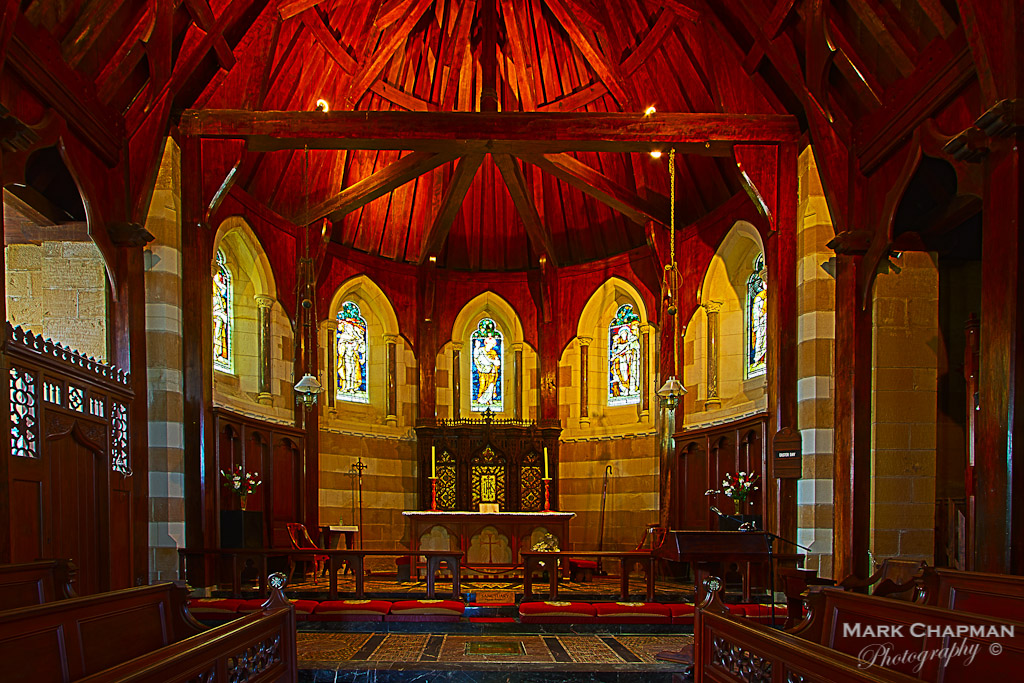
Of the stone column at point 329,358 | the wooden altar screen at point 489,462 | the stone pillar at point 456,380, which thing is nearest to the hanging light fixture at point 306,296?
the stone column at point 329,358

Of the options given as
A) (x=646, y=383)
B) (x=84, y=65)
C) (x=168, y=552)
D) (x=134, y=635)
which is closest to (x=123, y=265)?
(x=84, y=65)

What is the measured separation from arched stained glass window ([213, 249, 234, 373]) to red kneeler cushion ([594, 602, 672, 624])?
619cm

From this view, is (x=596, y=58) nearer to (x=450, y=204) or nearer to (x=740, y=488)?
(x=450, y=204)

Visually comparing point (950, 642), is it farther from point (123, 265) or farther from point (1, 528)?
point (123, 265)

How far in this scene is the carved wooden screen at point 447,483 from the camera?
1402cm

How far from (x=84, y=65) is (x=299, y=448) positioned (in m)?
6.36

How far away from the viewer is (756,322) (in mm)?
11523

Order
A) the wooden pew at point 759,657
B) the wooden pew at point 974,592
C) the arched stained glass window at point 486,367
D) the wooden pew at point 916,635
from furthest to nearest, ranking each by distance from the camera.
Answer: the arched stained glass window at point 486,367 < the wooden pew at point 974,592 < the wooden pew at point 916,635 < the wooden pew at point 759,657

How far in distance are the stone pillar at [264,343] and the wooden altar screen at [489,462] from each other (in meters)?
3.07

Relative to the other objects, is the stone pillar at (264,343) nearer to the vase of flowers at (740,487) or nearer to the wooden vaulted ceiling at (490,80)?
the wooden vaulted ceiling at (490,80)

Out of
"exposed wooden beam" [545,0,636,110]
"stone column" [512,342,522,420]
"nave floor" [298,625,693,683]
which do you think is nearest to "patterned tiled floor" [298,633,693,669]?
"nave floor" [298,625,693,683]

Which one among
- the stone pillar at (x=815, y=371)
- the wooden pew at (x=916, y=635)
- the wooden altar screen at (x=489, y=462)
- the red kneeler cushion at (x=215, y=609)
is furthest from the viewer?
the wooden altar screen at (x=489, y=462)

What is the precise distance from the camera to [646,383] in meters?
13.7

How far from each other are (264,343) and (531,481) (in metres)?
4.97
